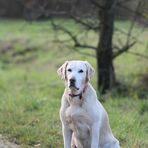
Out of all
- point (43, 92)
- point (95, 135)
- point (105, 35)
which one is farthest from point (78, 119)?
point (43, 92)

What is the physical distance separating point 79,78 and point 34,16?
816 cm

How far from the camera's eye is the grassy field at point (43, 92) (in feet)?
30.0

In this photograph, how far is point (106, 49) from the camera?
595 inches

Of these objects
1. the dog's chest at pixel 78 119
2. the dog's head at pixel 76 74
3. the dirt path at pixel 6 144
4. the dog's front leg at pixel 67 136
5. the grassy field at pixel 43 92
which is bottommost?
the grassy field at pixel 43 92

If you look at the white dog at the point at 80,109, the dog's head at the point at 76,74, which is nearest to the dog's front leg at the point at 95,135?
the white dog at the point at 80,109

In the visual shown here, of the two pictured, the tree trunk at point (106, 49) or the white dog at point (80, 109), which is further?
the tree trunk at point (106, 49)

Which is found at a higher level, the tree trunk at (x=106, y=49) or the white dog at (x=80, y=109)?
the white dog at (x=80, y=109)

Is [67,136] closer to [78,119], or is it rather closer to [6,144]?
[78,119]

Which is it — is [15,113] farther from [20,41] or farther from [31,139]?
[20,41]

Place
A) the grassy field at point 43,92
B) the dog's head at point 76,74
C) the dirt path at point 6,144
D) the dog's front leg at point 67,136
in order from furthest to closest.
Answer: the grassy field at point 43,92, the dirt path at point 6,144, the dog's front leg at point 67,136, the dog's head at point 76,74

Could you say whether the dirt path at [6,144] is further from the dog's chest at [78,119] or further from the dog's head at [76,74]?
the dog's head at [76,74]

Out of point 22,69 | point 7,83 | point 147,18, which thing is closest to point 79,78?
point 147,18

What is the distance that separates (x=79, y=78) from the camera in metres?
7.29

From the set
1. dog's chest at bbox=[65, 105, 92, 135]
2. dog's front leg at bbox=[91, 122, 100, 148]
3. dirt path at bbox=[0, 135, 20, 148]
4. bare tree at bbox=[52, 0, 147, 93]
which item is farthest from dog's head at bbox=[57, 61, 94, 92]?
bare tree at bbox=[52, 0, 147, 93]
